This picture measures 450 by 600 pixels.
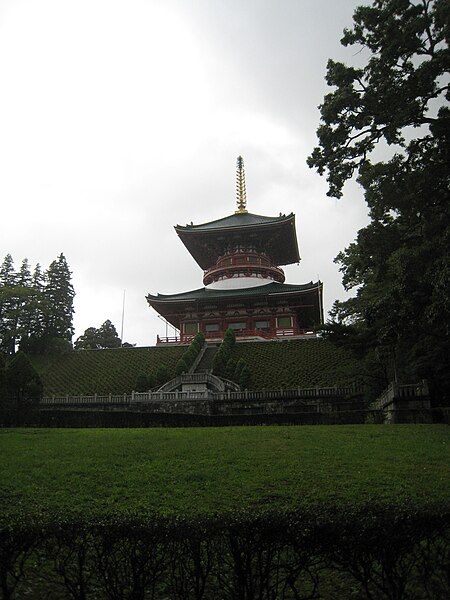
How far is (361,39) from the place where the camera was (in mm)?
12641

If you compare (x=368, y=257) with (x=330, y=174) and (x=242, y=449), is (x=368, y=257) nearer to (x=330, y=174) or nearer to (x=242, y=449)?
(x=330, y=174)

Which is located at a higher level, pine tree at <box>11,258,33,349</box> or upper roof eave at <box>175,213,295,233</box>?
upper roof eave at <box>175,213,295,233</box>

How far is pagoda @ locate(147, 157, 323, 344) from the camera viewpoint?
148ft

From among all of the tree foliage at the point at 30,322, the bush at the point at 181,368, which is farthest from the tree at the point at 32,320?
the bush at the point at 181,368

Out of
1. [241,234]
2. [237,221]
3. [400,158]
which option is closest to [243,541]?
[400,158]

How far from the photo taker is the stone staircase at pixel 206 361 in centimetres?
3390

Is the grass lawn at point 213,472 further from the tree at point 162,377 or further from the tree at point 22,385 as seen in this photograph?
the tree at point 162,377

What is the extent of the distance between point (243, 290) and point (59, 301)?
53.1 feet

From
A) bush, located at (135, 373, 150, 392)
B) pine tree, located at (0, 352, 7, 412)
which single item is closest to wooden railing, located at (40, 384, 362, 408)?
bush, located at (135, 373, 150, 392)

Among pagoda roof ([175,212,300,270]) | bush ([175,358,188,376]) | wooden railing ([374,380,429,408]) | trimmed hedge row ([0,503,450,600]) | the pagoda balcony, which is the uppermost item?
pagoda roof ([175,212,300,270])

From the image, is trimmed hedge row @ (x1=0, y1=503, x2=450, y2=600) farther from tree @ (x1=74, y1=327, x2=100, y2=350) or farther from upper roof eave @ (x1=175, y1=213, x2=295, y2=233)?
tree @ (x1=74, y1=327, x2=100, y2=350)

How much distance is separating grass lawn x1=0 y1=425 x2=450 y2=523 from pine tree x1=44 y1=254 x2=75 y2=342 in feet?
94.5

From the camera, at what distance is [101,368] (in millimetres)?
36938

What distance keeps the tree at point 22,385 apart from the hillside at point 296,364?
1261 centimetres
